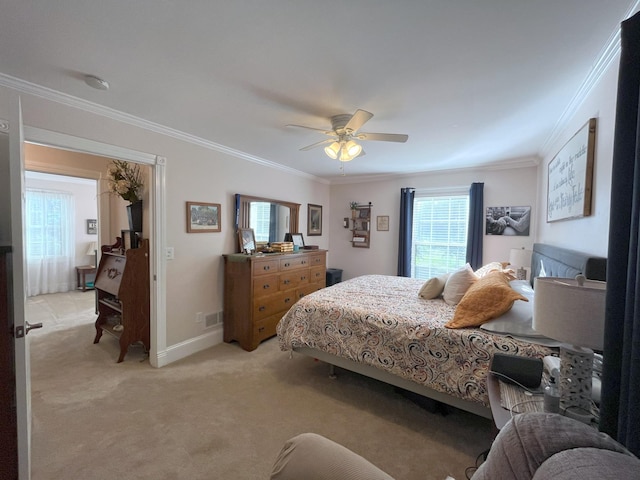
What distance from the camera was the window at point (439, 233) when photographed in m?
4.39

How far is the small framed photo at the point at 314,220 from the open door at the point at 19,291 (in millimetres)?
3981

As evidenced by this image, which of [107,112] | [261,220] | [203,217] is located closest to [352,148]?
[203,217]

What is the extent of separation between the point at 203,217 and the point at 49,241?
473cm

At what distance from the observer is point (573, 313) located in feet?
3.30

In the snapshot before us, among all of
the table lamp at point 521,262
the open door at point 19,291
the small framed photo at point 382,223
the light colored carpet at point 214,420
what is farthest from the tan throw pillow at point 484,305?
the small framed photo at point 382,223

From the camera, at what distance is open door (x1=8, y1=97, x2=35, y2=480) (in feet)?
4.01

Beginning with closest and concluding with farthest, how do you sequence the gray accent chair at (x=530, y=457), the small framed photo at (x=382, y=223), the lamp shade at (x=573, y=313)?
the gray accent chair at (x=530, y=457)
the lamp shade at (x=573, y=313)
the small framed photo at (x=382, y=223)

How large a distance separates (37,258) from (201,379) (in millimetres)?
5269

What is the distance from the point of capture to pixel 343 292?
2.90 metres

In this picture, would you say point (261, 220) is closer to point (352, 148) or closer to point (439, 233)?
point (352, 148)

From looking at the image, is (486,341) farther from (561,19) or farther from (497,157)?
(497,157)

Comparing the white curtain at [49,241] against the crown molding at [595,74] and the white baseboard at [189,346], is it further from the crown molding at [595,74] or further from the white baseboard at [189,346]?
the crown molding at [595,74]

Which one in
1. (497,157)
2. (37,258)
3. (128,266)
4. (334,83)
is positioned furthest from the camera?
(37,258)

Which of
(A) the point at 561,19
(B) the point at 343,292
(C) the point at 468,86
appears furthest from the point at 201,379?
(A) the point at 561,19
